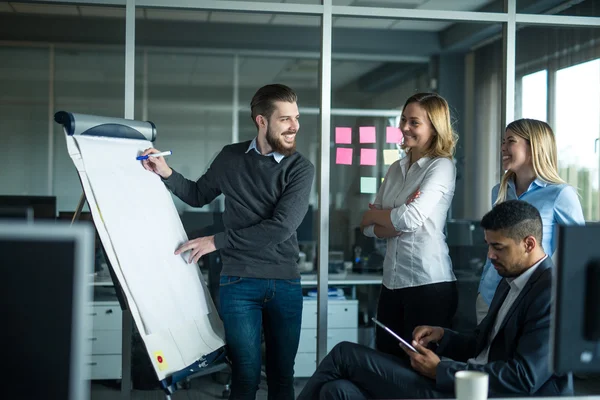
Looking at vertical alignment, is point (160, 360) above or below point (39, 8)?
below

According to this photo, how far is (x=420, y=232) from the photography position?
9.43 feet

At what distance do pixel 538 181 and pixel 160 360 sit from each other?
5.61ft

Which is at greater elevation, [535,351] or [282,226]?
[282,226]

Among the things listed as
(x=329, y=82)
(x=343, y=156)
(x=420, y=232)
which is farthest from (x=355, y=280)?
(x=420, y=232)

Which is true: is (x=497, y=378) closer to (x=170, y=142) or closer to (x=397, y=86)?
(x=397, y=86)

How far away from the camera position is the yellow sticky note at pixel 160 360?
2.47 metres

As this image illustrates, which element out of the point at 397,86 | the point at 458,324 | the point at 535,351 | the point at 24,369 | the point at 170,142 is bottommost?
the point at 458,324

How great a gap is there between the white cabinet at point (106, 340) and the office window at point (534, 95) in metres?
2.64

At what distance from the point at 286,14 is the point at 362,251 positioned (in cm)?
187

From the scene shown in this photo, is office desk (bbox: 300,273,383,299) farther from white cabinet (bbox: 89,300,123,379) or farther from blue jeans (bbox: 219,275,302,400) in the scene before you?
blue jeans (bbox: 219,275,302,400)

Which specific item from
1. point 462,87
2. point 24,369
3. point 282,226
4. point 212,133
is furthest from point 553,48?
point 24,369

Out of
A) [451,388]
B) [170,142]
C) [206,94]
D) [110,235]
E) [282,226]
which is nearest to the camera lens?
[451,388]

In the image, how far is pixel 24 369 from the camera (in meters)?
0.95

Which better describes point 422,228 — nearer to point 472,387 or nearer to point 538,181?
point 538,181
